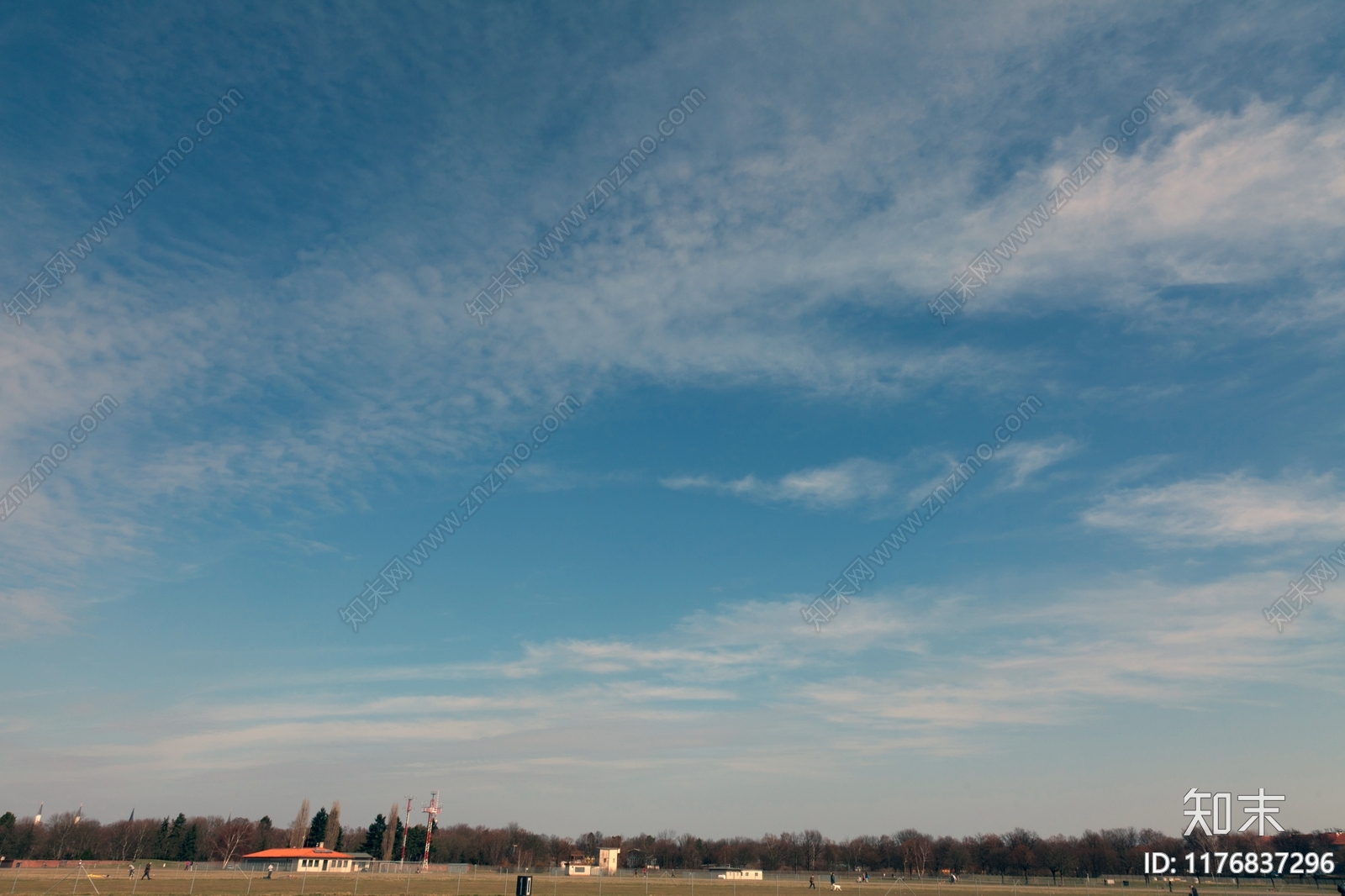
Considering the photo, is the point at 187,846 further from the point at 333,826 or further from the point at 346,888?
the point at 346,888

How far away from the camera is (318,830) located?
15725cm

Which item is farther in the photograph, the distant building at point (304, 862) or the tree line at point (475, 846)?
the tree line at point (475, 846)

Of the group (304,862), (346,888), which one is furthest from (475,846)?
(346,888)

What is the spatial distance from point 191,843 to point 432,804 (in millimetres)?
71105

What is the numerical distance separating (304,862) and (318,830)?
55.4 m

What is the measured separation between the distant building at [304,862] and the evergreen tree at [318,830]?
34360 mm

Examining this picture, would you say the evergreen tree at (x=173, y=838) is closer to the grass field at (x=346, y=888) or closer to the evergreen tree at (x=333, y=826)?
the evergreen tree at (x=333, y=826)

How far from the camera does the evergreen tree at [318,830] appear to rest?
15650 centimetres

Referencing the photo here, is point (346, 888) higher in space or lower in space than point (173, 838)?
higher

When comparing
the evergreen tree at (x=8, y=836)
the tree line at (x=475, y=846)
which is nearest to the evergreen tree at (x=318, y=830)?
the tree line at (x=475, y=846)

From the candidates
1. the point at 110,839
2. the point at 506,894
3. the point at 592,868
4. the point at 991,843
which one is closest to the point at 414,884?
the point at 506,894

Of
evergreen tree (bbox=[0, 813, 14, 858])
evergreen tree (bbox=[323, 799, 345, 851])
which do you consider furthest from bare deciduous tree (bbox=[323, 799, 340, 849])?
evergreen tree (bbox=[0, 813, 14, 858])

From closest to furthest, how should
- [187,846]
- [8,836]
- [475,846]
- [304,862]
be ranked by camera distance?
[304,862] → [8,836] → [187,846] → [475,846]

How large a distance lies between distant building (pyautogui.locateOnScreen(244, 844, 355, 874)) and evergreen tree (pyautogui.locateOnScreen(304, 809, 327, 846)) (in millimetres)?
34360
